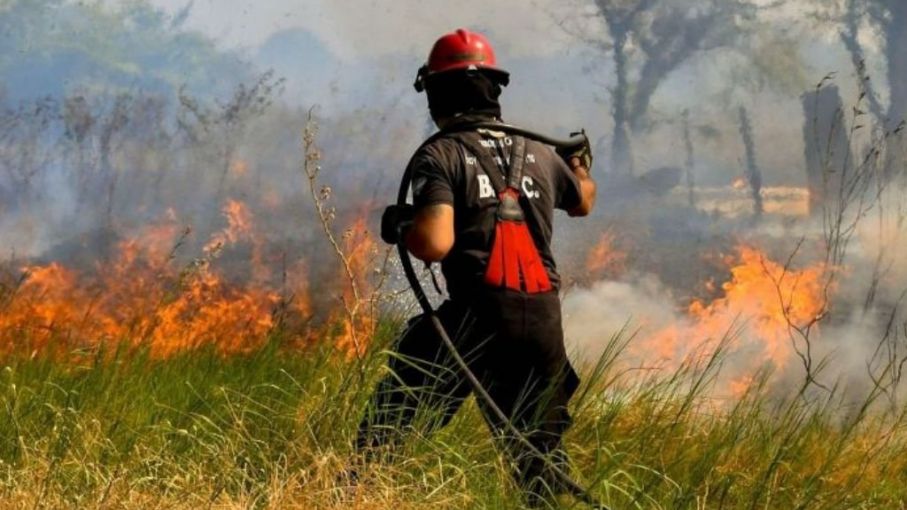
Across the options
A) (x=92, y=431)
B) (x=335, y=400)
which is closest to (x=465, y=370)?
(x=335, y=400)

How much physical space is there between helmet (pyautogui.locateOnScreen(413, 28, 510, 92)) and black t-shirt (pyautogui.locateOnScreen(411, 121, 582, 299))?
0.22 m

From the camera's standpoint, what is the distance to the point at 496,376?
4391 millimetres

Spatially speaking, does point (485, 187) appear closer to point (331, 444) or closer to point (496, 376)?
point (496, 376)

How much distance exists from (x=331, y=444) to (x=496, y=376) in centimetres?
→ 64

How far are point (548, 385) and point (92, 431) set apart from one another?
1729 millimetres

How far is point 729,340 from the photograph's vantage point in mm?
4953

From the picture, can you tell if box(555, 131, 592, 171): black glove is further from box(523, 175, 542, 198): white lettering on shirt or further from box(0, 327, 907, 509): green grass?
box(0, 327, 907, 509): green grass

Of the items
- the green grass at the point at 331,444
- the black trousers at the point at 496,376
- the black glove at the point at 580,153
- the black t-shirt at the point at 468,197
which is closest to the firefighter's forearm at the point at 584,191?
the black glove at the point at 580,153

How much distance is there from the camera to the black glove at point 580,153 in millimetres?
4754

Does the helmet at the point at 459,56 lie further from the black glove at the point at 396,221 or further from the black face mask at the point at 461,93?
the black glove at the point at 396,221

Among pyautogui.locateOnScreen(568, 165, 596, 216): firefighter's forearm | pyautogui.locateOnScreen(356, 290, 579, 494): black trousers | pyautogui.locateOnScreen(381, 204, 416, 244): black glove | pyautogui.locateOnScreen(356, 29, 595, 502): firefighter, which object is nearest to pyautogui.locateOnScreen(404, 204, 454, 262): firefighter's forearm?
pyautogui.locateOnScreen(356, 29, 595, 502): firefighter

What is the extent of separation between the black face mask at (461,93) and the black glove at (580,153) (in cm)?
41

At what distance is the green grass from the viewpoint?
4.32m

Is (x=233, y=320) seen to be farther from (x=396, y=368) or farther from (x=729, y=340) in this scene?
(x=729, y=340)
